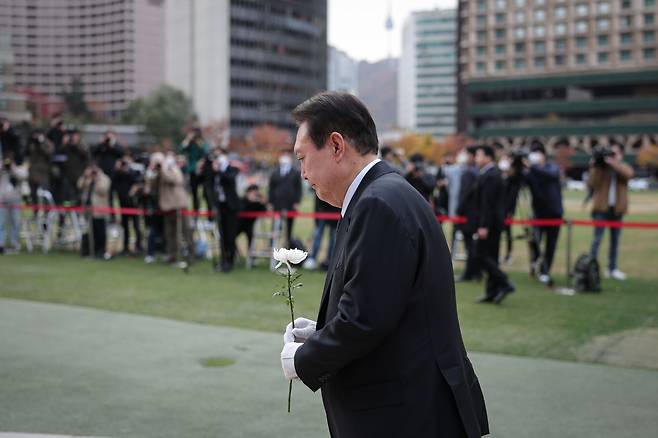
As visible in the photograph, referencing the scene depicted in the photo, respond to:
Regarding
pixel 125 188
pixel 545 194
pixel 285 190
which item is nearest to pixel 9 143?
pixel 125 188

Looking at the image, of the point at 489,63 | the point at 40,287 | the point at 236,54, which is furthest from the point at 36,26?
the point at 40,287

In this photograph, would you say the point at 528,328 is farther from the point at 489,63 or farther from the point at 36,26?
the point at 36,26

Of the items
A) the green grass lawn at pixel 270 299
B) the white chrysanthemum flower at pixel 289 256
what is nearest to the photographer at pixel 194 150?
the green grass lawn at pixel 270 299

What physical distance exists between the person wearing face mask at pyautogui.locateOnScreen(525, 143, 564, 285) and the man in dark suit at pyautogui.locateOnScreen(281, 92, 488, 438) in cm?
953

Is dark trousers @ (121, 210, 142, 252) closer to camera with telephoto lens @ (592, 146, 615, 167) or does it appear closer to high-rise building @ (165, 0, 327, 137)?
camera with telephoto lens @ (592, 146, 615, 167)

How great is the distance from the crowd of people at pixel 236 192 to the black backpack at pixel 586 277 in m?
0.65

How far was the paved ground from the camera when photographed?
4.93m

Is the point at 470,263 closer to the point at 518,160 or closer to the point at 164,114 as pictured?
the point at 518,160

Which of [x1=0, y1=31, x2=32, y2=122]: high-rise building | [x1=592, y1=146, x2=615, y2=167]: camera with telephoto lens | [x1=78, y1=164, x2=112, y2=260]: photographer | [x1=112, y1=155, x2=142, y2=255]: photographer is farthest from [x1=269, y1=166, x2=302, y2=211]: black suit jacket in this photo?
[x1=0, y1=31, x2=32, y2=122]: high-rise building

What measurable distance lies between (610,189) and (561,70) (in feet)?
316

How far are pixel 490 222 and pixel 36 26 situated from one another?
190429mm

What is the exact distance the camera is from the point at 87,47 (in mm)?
180125

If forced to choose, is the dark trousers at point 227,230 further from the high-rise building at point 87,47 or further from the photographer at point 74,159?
the high-rise building at point 87,47

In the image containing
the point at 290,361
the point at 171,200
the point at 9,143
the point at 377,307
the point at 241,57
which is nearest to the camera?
the point at 377,307
